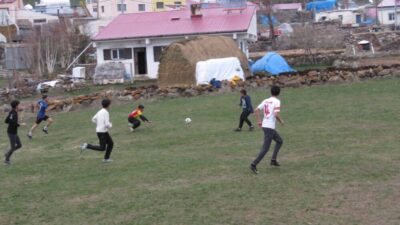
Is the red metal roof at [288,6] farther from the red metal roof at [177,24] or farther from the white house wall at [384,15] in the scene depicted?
the red metal roof at [177,24]

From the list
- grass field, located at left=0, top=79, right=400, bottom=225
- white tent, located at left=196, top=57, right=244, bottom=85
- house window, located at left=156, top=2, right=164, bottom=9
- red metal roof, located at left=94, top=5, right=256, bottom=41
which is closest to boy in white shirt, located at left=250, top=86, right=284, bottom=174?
grass field, located at left=0, top=79, right=400, bottom=225

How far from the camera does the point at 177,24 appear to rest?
41031mm

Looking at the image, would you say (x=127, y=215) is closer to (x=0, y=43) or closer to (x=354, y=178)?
(x=354, y=178)

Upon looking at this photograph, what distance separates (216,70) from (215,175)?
18787 millimetres

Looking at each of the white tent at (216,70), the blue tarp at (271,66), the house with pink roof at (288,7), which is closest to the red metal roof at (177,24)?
the blue tarp at (271,66)

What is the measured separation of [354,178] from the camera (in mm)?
10109

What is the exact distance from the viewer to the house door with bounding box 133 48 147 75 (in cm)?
4119

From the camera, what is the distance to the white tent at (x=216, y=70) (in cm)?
2953

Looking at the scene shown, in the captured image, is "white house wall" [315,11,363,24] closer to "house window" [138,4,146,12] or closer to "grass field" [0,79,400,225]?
"house window" [138,4,146,12]

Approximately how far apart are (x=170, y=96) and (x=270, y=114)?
640 inches

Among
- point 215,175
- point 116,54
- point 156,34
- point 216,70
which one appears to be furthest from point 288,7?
point 215,175

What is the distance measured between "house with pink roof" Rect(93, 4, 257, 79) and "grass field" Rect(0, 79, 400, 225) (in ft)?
66.3

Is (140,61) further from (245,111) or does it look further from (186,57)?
(245,111)

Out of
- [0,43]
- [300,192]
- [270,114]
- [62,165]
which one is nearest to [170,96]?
[62,165]
